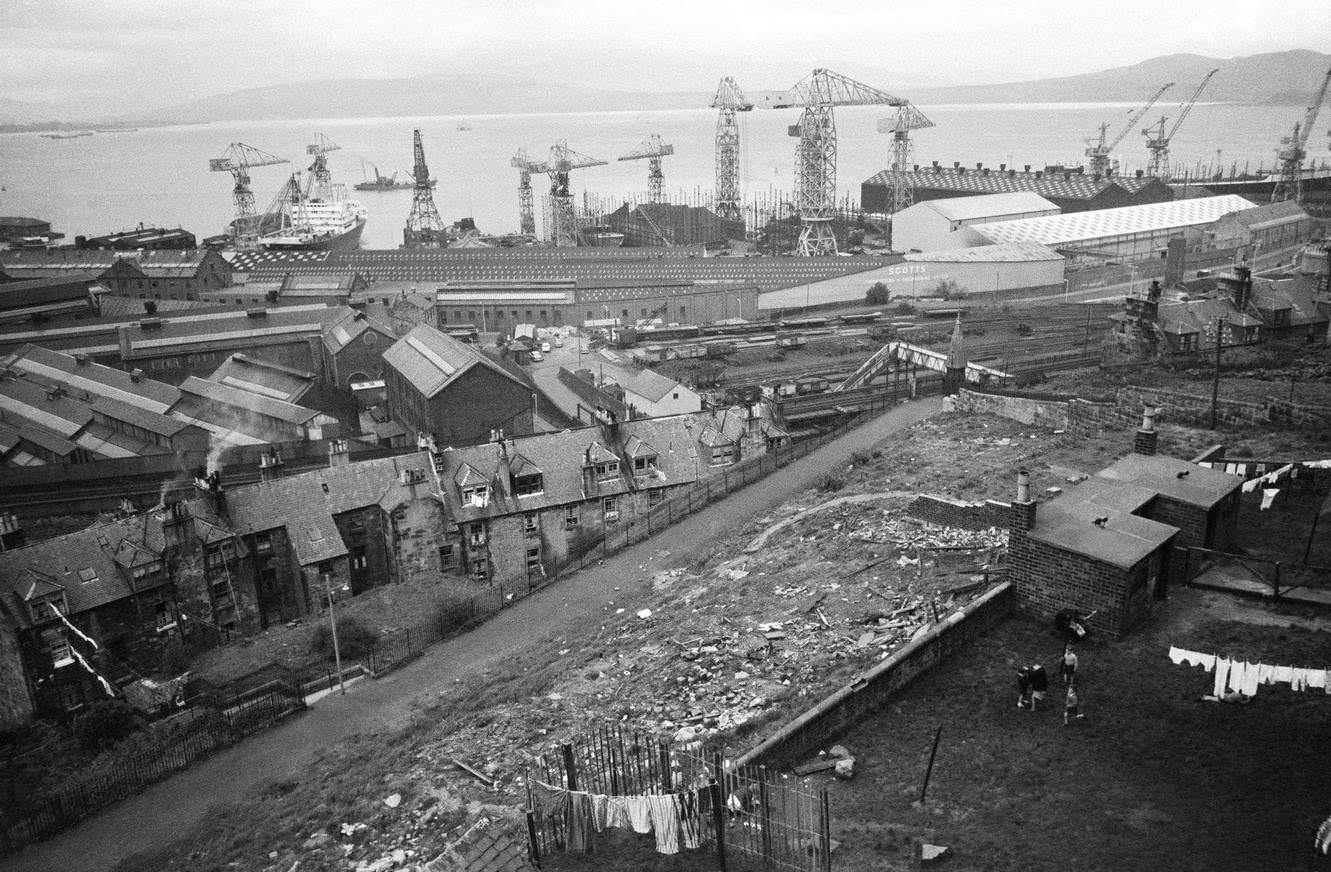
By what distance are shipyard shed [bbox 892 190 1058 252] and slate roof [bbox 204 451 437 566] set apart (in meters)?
55.5

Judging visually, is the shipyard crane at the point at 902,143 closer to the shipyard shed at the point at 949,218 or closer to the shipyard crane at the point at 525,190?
the shipyard shed at the point at 949,218

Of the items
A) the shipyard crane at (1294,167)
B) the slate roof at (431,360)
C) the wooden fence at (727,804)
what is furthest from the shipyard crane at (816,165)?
the wooden fence at (727,804)

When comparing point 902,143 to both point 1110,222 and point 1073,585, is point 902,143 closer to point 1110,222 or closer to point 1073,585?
point 1110,222

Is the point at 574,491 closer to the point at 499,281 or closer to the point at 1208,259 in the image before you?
the point at 499,281

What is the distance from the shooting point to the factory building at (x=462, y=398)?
1347 inches

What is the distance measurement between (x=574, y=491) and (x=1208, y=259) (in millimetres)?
60571

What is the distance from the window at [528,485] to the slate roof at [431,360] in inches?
325

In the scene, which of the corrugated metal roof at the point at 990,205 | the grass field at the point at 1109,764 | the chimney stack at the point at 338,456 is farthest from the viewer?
the corrugated metal roof at the point at 990,205

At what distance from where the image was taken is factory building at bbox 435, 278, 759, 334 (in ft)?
199

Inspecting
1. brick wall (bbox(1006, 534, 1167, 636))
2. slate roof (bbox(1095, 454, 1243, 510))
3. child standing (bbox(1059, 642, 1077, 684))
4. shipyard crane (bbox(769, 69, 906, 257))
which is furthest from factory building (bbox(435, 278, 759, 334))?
child standing (bbox(1059, 642, 1077, 684))

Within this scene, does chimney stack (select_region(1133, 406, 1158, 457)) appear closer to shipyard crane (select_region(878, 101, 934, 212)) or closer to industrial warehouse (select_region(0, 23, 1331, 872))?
industrial warehouse (select_region(0, 23, 1331, 872))

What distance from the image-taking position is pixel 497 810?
1220 cm

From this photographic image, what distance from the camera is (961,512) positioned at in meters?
17.6

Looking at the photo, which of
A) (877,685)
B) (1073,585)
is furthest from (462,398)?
(1073,585)
